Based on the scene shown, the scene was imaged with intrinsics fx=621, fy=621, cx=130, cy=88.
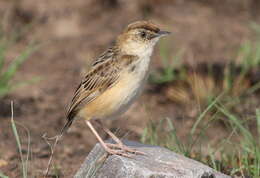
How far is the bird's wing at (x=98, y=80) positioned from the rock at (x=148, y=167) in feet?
2.18

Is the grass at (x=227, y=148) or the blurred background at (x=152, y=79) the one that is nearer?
the grass at (x=227, y=148)

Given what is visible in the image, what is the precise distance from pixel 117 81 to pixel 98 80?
1.05ft

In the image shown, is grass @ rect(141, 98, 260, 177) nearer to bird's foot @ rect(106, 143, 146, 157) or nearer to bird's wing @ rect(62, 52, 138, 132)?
bird's foot @ rect(106, 143, 146, 157)

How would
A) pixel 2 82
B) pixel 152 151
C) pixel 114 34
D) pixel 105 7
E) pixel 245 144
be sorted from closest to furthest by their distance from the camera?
pixel 152 151 < pixel 245 144 < pixel 2 82 < pixel 114 34 < pixel 105 7

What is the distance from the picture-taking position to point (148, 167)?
575 centimetres

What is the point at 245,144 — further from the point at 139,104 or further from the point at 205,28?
the point at 205,28

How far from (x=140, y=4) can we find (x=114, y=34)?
3.73 ft

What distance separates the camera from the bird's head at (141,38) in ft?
21.9

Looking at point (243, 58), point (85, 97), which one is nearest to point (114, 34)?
point (243, 58)

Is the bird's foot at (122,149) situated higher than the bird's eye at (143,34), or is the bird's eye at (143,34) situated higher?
the bird's eye at (143,34)

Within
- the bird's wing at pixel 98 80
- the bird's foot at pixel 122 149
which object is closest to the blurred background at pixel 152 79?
the bird's foot at pixel 122 149

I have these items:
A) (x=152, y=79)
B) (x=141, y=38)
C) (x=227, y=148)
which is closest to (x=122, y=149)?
(x=141, y=38)

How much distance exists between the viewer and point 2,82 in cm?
911

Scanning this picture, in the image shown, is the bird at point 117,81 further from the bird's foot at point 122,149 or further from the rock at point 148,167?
the rock at point 148,167
